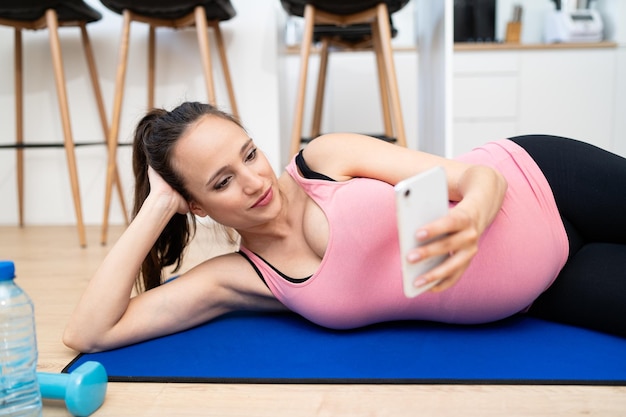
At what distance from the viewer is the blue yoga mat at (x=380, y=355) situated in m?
1.04

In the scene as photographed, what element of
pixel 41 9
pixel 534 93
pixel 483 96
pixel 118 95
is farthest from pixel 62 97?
pixel 534 93

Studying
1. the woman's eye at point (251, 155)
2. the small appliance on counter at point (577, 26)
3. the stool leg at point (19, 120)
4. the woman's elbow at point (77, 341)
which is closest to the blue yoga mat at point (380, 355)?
the woman's elbow at point (77, 341)

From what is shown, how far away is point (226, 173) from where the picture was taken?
1.12 m

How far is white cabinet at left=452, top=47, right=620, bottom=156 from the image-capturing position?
389cm

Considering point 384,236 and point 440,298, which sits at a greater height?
point 384,236

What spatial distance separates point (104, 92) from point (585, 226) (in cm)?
237

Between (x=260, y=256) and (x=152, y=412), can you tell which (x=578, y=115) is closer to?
(x=260, y=256)

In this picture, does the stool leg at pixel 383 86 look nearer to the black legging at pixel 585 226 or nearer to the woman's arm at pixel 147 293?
the black legging at pixel 585 226

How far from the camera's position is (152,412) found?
97cm

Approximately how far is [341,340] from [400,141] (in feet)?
4.07

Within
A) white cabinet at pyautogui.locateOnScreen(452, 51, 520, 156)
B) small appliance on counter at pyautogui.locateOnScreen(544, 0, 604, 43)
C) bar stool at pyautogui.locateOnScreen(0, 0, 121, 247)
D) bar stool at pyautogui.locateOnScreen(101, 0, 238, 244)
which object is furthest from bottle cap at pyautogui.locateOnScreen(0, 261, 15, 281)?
small appliance on counter at pyautogui.locateOnScreen(544, 0, 604, 43)

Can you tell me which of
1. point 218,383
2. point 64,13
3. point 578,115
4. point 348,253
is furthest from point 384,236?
point 578,115

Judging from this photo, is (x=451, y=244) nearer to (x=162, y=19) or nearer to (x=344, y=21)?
(x=344, y=21)

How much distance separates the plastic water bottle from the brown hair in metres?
0.36
